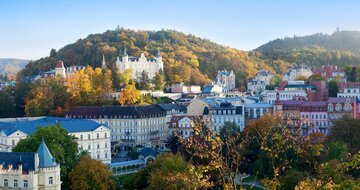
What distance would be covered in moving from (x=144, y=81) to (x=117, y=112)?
828 inches

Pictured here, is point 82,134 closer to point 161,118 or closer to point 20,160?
point 161,118

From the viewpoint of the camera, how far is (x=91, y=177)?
116ft

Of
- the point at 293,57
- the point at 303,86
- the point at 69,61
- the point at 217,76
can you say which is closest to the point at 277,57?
the point at 293,57

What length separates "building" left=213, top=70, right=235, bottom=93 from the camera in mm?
99875

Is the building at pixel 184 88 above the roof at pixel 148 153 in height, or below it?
above

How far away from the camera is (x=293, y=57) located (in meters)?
131

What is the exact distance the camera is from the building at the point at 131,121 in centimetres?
6656

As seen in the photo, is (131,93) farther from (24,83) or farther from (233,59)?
(233,59)

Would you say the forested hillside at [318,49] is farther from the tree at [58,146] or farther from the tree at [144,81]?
the tree at [58,146]

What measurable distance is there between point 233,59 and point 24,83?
46.1m

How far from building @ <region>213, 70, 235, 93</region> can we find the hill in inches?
97.2

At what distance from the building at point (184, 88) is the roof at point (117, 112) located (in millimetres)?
19182

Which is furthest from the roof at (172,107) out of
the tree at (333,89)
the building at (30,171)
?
the building at (30,171)

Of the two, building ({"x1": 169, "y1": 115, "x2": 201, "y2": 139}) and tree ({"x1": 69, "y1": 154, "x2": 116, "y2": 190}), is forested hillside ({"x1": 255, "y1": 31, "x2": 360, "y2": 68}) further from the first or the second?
tree ({"x1": 69, "y1": 154, "x2": 116, "y2": 190})
